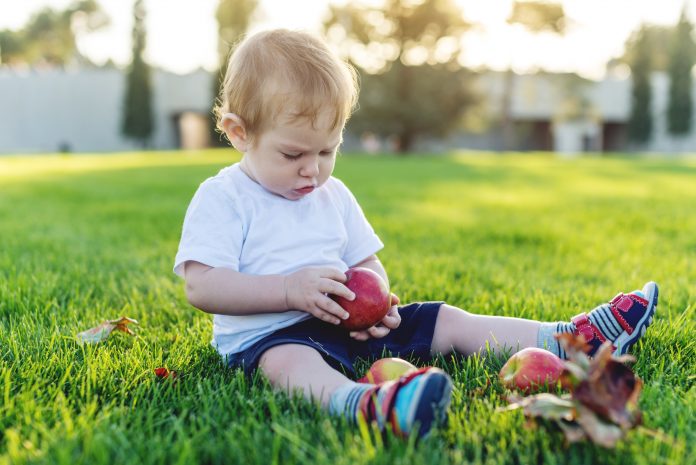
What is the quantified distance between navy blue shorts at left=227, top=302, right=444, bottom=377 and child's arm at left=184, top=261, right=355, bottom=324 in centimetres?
9

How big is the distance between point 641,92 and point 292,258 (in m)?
39.6

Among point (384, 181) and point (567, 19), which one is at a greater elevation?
point (567, 19)

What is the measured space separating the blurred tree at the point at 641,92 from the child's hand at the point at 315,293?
39329mm

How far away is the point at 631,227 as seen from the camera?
548 centimetres

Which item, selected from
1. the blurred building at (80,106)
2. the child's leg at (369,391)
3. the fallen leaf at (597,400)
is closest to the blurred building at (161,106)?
the blurred building at (80,106)

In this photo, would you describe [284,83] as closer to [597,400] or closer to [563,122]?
[597,400]

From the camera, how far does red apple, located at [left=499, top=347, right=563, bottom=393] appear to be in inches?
71.2

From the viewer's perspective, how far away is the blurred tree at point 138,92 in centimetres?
3284

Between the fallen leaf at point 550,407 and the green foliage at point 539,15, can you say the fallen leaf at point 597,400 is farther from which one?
the green foliage at point 539,15

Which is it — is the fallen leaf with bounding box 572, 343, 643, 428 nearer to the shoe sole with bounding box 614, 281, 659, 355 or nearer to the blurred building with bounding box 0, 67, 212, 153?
the shoe sole with bounding box 614, 281, 659, 355

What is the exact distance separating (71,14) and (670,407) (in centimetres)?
5920

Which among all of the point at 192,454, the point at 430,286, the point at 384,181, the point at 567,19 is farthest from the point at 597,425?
the point at 567,19

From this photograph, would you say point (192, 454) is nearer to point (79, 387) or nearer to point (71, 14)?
point (79, 387)

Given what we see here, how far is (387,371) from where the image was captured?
6.09ft
